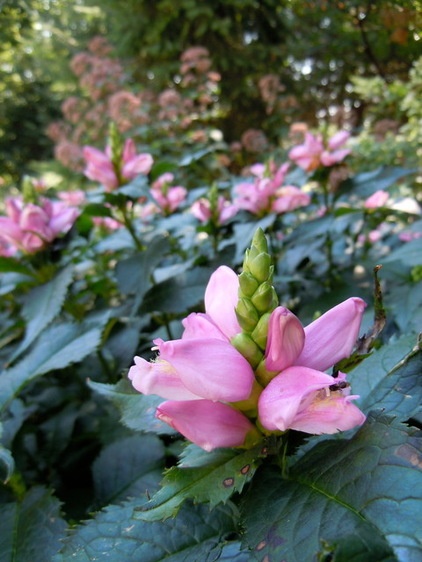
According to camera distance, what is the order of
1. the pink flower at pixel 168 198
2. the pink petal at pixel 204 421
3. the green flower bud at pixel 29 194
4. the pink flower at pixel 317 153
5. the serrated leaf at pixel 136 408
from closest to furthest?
1. the pink petal at pixel 204 421
2. the serrated leaf at pixel 136 408
3. the green flower bud at pixel 29 194
4. the pink flower at pixel 317 153
5. the pink flower at pixel 168 198

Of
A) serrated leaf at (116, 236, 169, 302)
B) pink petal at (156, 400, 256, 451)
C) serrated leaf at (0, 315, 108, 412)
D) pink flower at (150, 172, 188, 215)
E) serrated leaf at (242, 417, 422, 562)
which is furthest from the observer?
pink flower at (150, 172, 188, 215)

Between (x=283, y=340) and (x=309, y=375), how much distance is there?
43 mm

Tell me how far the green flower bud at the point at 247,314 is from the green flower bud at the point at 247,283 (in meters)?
0.01

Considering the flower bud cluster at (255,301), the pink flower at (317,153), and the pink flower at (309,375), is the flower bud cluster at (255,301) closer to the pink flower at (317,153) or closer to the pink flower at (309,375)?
the pink flower at (309,375)

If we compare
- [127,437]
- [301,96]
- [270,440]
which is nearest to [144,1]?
[301,96]

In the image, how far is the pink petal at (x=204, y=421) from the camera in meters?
0.47

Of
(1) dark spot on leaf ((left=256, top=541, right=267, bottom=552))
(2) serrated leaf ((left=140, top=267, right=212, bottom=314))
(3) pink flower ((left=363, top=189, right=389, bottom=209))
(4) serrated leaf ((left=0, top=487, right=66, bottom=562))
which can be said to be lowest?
(3) pink flower ((left=363, top=189, right=389, bottom=209))

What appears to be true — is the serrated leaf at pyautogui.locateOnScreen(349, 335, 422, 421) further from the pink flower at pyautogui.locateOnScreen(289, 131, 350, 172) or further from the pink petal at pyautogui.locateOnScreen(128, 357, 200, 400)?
the pink flower at pyautogui.locateOnScreen(289, 131, 350, 172)

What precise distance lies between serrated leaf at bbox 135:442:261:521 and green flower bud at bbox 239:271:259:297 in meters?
0.18

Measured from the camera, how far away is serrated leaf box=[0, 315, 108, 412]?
0.84 metres

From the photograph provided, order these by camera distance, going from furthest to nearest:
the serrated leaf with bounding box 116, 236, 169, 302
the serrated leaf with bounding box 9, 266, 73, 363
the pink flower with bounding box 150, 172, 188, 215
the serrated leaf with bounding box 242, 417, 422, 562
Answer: the pink flower with bounding box 150, 172, 188, 215 < the serrated leaf with bounding box 116, 236, 169, 302 < the serrated leaf with bounding box 9, 266, 73, 363 < the serrated leaf with bounding box 242, 417, 422, 562

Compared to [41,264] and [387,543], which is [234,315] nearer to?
[387,543]

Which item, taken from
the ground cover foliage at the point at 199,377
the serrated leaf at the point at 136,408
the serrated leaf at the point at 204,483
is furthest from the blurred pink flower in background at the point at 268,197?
the serrated leaf at the point at 204,483

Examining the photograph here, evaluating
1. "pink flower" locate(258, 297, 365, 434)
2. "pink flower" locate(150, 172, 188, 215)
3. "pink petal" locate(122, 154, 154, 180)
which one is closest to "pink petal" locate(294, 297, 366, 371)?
"pink flower" locate(258, 297, 365, 434)
